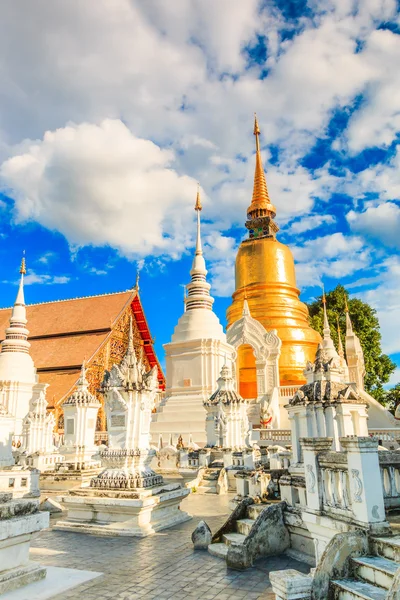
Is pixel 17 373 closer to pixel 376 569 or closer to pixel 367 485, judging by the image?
pixel 367 485

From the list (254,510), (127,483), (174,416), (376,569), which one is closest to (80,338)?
(174,416)

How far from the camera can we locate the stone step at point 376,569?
3.19 m

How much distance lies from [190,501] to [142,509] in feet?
11.2

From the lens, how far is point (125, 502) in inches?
271

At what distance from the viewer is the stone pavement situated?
4164mm

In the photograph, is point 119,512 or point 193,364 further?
point 193,364

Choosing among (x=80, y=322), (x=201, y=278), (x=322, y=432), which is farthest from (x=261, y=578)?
(x=80, y=322)

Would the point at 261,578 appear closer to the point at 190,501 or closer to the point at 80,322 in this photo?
the point at 190,501

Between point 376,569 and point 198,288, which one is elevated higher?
point 198,288

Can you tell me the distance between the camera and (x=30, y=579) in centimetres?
380

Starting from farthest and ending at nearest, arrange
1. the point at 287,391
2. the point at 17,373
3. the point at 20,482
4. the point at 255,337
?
the point at 17,373 < the point at 255,337 < the point at 287,391 < the point at 20,482

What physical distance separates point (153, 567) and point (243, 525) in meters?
1.37

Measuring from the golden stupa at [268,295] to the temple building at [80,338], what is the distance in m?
6.64

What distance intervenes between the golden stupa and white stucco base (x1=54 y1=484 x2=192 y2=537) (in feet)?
49.6
